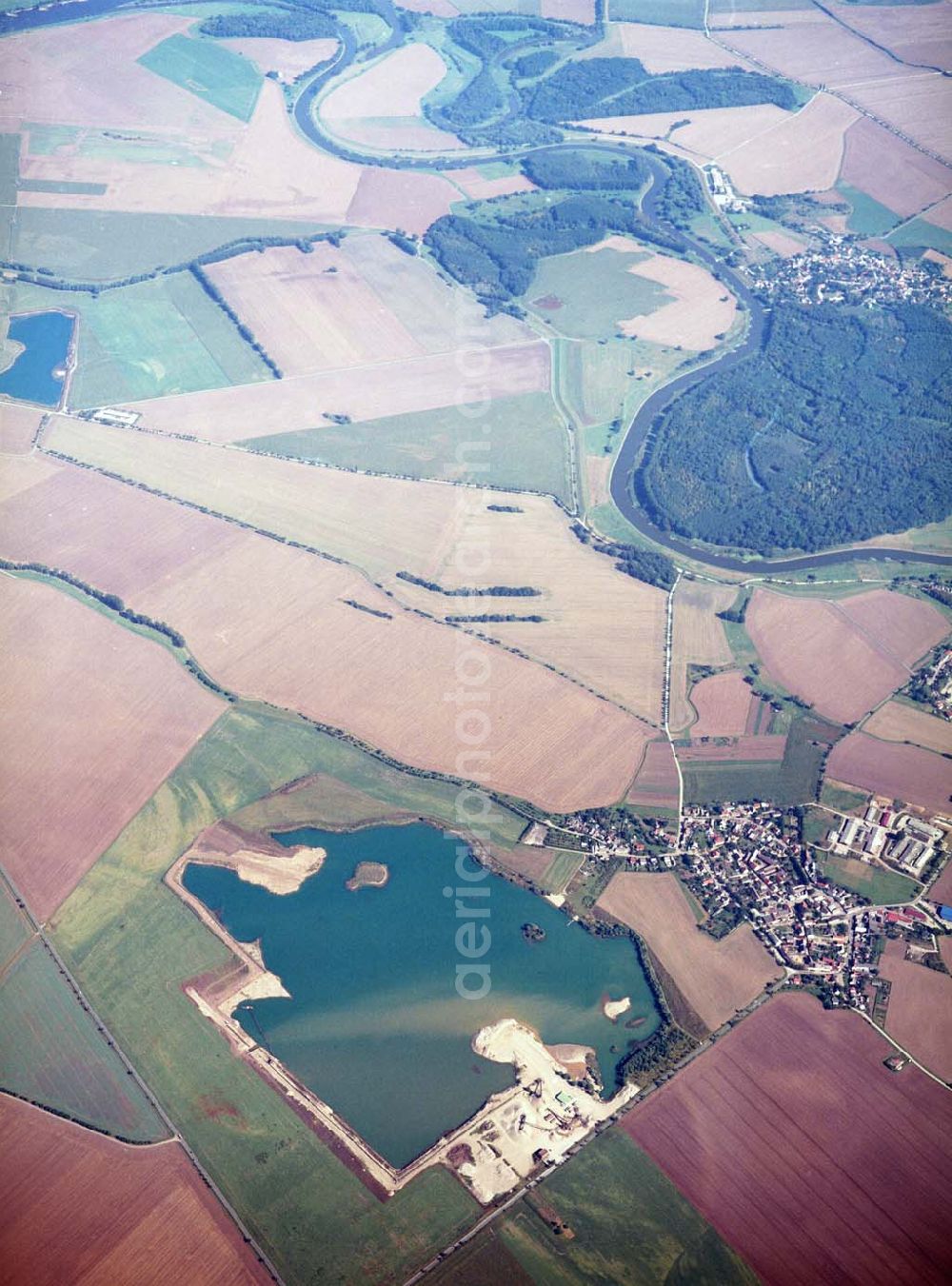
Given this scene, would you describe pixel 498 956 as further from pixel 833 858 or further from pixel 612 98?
pixel 612 98

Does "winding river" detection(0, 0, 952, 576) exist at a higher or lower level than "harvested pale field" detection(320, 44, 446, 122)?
lower

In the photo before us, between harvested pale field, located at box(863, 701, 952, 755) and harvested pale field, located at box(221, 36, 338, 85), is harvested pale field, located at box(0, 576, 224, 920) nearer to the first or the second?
harvested pale field, located at box(863, 701, 952, 755)

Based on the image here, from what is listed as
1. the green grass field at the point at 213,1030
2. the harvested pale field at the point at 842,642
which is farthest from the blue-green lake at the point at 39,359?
the harvested pale field at the point at 842,642

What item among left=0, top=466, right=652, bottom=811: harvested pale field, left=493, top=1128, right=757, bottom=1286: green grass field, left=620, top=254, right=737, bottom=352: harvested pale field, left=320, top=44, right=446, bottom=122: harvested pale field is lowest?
left=493, top=1128, right=757, bottom=1286: green grass field

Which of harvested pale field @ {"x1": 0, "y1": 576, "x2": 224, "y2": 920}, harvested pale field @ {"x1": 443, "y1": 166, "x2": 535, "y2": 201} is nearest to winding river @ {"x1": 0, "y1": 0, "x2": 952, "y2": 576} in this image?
harvested pale field @ {"x1": 443, "y1": 166, "x2": 535, "y2": 201}

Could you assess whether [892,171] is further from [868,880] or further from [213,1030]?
[213,1030]

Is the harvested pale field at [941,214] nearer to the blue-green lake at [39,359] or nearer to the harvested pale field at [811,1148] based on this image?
the blue-green lake at [39,359]

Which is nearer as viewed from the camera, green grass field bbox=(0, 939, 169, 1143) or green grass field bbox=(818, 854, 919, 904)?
green grass field bbox=(0, 939, 169, 1143)

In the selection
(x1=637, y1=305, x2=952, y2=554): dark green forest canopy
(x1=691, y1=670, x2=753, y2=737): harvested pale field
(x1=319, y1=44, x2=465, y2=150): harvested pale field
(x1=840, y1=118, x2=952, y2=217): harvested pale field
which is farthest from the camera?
(x1=319, y1=44, x2=465, y2=150): harvested pale field
